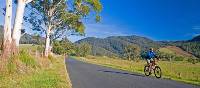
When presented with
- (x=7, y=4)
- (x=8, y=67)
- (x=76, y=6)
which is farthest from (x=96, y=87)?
(x=76, y=6)

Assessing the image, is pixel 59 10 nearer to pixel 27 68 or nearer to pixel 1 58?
pixel 27 68


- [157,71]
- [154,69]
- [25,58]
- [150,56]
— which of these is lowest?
[157,71]

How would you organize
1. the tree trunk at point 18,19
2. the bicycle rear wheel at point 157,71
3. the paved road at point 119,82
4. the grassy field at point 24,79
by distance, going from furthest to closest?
1. the bicycle rear wheel at point 157,71
2. the tree trunk at point 18,19
3. the paved road at point 119,82
4. the grassy field at point 24,79

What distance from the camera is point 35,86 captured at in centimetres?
1462

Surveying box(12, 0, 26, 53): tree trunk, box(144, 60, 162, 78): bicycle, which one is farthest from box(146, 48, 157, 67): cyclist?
box(12, 0, 26, 53): tree trunk

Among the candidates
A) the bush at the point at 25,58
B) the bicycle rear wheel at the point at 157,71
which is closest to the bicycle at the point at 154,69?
the bicycle rear wheel at the point at 157,71

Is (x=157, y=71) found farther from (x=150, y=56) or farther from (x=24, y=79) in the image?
(x=24, y=79)

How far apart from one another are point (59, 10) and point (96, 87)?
27445 mm

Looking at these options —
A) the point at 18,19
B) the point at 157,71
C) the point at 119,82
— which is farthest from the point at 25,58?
the point at 157,71

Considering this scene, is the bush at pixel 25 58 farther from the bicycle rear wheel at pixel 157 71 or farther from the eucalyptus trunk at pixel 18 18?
the bicycle rear wheel at pixel 157 71

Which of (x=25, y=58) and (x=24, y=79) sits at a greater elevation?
(x=25, y=58)

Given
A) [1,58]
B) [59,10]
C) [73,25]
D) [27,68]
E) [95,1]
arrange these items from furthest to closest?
[73,25] < [59,10] < [95,1] < [27,68] < [1,58]

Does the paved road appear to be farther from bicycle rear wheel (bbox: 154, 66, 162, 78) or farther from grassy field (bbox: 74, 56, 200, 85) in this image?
grassy field (bbox: 74, 56, 200, 85)

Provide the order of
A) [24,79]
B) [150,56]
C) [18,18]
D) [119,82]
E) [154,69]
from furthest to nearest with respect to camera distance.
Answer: [150,56]
[154,69]
[18,18]
[119,82]
[24,79]
